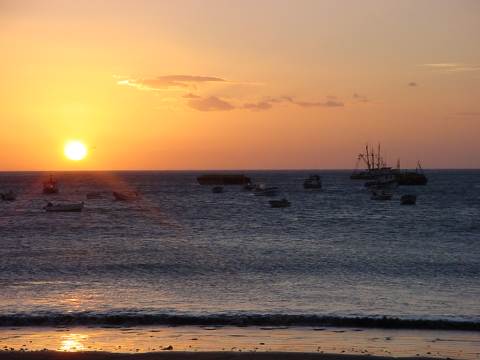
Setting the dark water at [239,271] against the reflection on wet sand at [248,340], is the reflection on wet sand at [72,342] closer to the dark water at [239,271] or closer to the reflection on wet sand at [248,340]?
the reflection on wet sand at [248,340]

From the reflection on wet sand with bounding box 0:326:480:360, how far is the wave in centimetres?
81

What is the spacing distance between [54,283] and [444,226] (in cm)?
5580

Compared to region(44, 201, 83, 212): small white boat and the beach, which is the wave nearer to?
the beach

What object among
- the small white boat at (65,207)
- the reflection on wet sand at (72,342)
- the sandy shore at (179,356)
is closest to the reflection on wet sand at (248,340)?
the reflection on wet sand at (72,342)

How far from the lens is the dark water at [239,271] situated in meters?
31.6

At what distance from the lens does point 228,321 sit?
96.4 feet

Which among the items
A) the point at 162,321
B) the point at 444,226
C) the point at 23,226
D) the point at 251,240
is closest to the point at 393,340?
the point at 162,321

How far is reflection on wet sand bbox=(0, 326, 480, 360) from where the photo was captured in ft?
78.8

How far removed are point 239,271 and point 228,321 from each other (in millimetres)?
16318

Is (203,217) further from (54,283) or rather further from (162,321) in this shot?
(162,321)

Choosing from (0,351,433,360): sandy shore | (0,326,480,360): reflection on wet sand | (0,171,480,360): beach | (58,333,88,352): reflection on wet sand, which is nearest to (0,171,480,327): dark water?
(0,171,480,360): beach

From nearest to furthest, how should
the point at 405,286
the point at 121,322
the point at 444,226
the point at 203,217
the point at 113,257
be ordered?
the point at 121,322
the point at 405,286
the point at 113,257
the point at 444,226
the point at 203,217

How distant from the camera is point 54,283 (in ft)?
133

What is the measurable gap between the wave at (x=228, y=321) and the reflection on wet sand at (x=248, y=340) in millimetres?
807
